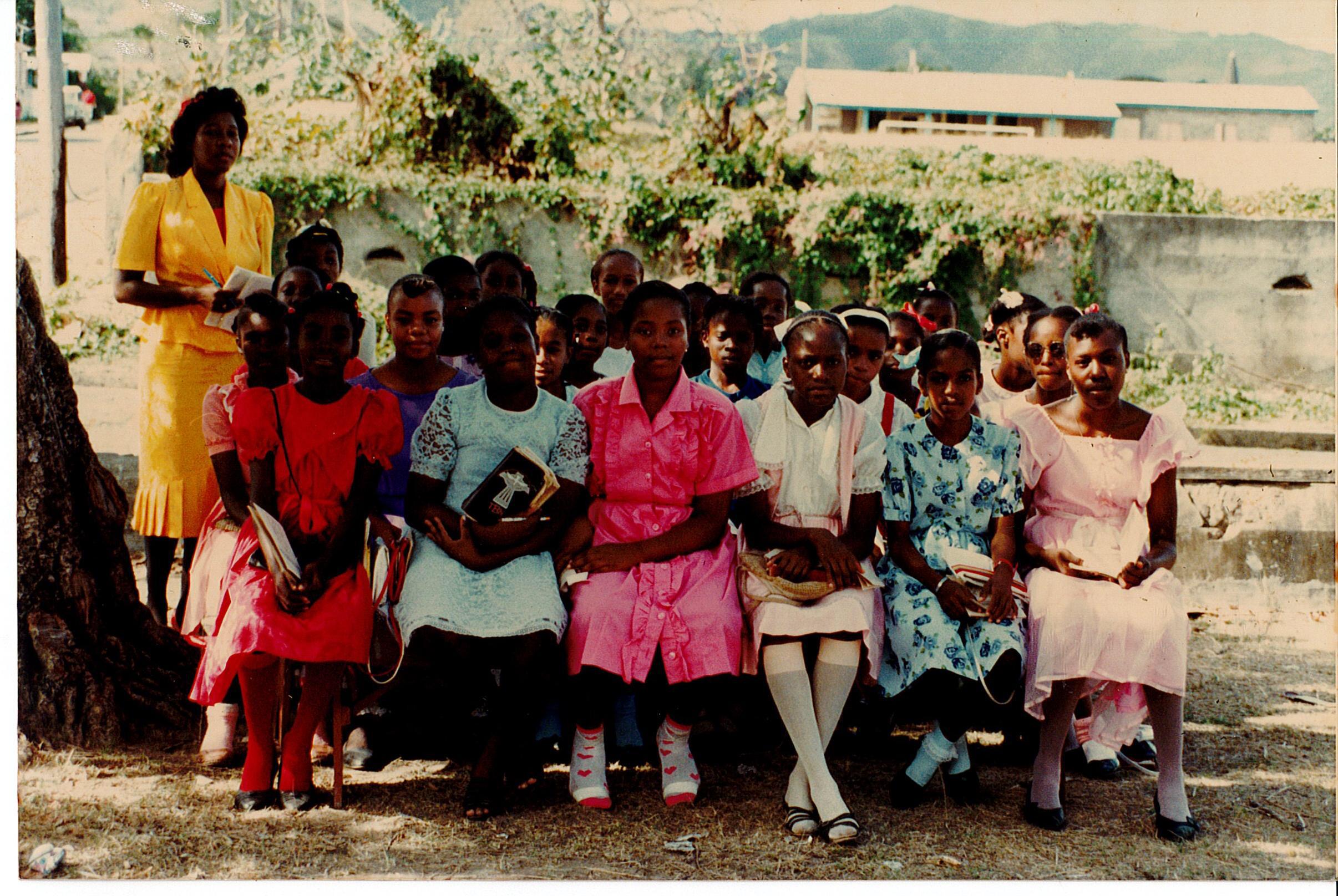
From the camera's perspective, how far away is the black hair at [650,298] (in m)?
3.68

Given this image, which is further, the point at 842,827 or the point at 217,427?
the point at 217,427

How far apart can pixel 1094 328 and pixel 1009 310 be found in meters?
1.37

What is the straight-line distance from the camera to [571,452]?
145 inches

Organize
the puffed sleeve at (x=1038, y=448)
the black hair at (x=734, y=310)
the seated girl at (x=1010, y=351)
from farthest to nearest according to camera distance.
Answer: the seated girl at (x=1010, y=351) < the black hair at (x=734, y=310) < the puffed sleeve at (x=1038, y=448)

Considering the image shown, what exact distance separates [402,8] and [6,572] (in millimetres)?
Result: 11650

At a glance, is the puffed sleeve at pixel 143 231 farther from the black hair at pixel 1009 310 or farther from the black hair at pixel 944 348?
the black hair at pixel 1009 310

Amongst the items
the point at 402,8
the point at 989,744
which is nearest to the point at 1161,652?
the point at 989,744

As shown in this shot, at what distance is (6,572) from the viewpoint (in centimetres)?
328

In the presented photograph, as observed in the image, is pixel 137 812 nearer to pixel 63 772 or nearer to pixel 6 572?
pixel 63 772

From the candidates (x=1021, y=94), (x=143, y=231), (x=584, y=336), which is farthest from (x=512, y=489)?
(x=1021, y=94)

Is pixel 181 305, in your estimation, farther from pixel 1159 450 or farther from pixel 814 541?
pixel 1159 450

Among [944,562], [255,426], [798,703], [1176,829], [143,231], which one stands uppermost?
[143,231]

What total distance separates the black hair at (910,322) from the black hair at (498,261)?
1748 millimetres

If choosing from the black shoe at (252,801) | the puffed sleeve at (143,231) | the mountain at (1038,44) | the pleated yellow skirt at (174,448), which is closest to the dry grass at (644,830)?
the black shoe at (252,801)
